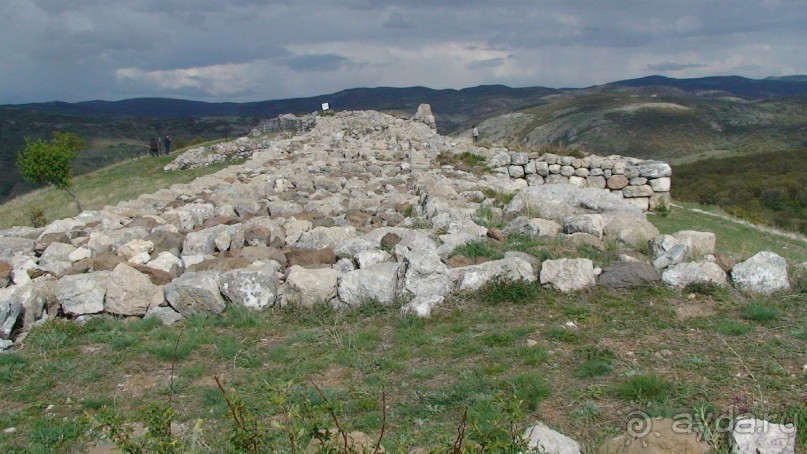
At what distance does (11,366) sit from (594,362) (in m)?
4.80

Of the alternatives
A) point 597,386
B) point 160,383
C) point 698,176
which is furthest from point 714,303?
point 698,176

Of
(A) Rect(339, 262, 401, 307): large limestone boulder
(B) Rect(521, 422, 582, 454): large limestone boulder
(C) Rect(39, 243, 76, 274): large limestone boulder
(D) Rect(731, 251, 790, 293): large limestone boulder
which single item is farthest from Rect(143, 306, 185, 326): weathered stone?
(D) Rect(731, 251, 790, 293): large limestone boulder

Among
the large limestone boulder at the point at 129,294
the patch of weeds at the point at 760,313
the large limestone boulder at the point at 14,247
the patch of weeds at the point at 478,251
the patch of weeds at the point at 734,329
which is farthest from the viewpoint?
the large limestone boulder at the point at 14,247

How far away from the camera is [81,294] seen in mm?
6246

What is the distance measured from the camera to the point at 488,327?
5500 millimetres

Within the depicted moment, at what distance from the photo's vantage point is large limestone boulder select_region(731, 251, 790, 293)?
5.80 m

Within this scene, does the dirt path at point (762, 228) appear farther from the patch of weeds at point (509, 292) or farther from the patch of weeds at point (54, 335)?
the patch of weeds at point (54, 335)

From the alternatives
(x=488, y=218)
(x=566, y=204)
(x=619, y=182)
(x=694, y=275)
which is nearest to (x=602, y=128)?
(x=619, y=182)

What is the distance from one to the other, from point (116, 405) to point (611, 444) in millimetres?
3440

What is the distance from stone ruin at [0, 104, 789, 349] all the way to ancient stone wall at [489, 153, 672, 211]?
151 inches

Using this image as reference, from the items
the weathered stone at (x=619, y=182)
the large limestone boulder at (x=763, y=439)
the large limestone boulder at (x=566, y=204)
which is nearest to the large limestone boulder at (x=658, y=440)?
the large limestone boulder at (x=763, y=439)

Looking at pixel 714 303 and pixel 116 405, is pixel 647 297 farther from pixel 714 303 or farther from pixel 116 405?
pixel 116 405

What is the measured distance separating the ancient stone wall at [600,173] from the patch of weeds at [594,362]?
11392mm

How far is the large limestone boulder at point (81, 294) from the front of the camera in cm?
620
